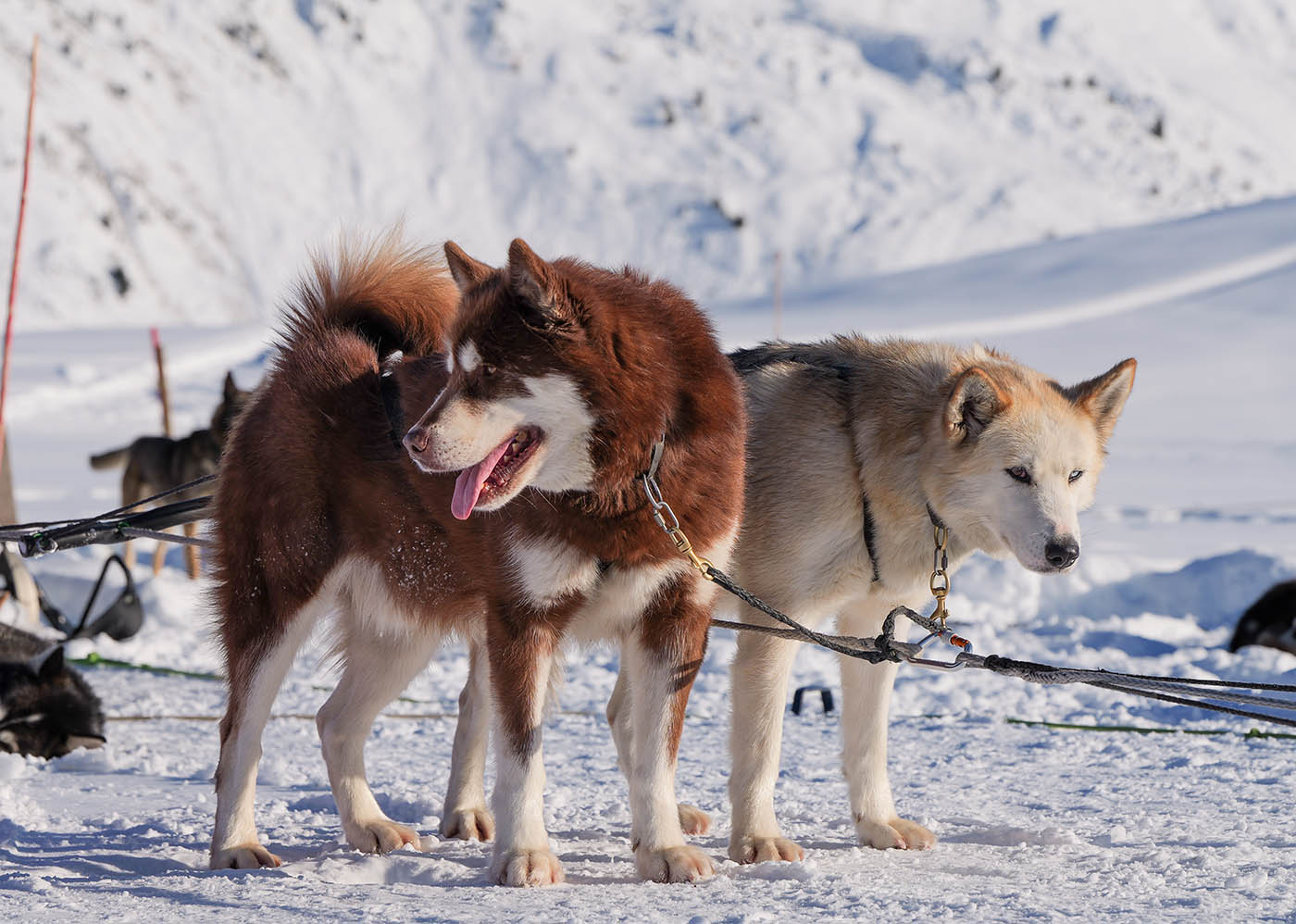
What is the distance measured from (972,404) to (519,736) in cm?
121

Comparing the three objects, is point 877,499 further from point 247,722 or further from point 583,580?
point 247,722

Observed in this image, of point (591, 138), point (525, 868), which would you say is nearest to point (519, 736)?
Result: point (525, 868)

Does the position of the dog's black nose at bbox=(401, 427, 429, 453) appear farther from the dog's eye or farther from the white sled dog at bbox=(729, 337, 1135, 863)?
the dog's eye

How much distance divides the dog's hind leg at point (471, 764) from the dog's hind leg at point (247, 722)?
48cm

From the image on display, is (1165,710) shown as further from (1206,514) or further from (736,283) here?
(736,283)

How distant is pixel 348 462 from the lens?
3.14 meters

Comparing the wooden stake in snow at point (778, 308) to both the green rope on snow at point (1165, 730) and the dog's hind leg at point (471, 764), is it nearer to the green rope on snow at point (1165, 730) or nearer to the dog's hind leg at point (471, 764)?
the green rope on snow at point (1165, 730)

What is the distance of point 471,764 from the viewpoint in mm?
3547

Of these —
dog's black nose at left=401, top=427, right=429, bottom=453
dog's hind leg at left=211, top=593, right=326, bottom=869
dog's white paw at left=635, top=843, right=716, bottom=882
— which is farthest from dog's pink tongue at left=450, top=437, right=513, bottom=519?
dog's white paw at left=635, top=843, right=716, bottom=882

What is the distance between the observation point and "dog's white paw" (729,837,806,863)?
3.06 m

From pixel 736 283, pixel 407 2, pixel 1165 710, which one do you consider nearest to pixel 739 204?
pixel 736 283

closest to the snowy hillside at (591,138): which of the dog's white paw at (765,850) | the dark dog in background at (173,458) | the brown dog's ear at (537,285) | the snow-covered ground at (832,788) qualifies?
the dark dog in background at (173,458)

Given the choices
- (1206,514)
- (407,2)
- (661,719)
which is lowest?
(661,719)

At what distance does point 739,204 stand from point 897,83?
11.3 m
